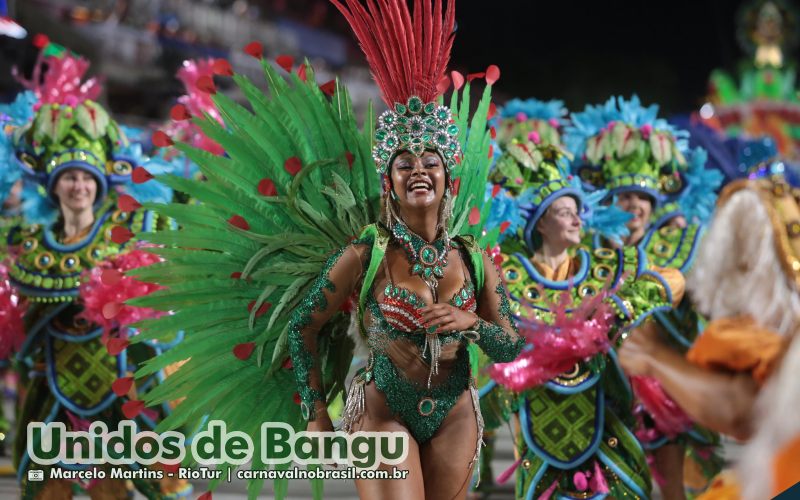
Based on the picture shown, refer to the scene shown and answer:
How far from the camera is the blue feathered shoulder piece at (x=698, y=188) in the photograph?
23.7ft

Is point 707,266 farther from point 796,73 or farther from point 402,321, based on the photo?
point 796,73

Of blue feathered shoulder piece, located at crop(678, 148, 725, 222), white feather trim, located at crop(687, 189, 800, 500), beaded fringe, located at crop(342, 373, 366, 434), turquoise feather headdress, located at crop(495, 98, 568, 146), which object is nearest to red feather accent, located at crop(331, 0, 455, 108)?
beaded fringe, located at crop(342, 373, 366, 434)

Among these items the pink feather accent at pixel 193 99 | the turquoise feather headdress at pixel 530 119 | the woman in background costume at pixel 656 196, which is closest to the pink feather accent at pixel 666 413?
the woman in background costume at pixel 656 196

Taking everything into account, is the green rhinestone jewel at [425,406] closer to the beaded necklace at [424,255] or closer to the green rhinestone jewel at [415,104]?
the beaded necklace at [424,255]

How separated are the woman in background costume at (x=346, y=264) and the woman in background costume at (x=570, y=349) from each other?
1230 mm

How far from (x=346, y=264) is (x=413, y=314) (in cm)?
27

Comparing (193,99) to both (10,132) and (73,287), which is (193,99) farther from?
(73,287)

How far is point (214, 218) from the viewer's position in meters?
3.88

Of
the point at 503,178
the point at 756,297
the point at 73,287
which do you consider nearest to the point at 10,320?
the point at 73,287

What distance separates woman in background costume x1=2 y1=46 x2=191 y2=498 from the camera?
217 inches

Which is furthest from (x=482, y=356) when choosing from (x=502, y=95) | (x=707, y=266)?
(x=502, y=95)

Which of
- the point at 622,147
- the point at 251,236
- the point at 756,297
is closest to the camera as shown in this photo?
the point at 756,297

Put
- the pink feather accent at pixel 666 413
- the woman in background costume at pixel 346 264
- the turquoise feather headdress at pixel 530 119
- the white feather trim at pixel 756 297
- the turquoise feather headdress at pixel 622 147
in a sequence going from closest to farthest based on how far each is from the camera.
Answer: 1. the white feather trim at pixel 756 297
2. the woman in background costume at pixel 346 264
3. the pink feather accent at pixel 666 413
4. the turquoise feather headdress at pixel 622 147
5. the turquoise feather headdress at pixel 530 119

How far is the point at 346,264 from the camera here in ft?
11.5
